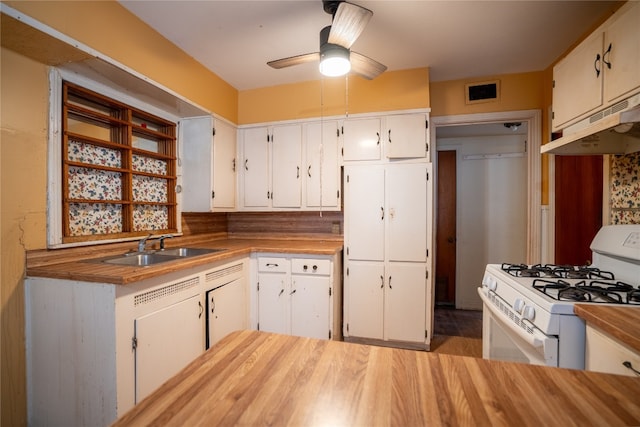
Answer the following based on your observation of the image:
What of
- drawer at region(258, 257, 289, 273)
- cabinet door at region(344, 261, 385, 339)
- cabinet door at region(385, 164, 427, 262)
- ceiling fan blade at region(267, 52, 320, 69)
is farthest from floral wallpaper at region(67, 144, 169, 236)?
cabinet door at region(385, 164, 427, 262)

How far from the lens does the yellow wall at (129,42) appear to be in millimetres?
1375

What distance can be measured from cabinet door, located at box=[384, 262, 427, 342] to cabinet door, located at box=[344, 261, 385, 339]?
0.06 m

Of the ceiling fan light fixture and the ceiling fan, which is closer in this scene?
the ceiling fan

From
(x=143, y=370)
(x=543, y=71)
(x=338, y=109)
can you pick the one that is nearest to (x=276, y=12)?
(x=338, y=109)

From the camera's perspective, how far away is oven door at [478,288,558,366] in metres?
1.03

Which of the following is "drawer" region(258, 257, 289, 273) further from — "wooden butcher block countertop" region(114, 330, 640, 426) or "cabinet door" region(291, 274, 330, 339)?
"wooden butcher block countertop" region(114, 330, 640, 426)

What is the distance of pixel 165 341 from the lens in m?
1.58

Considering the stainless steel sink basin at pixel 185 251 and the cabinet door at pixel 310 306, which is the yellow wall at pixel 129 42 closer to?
the stainless steel sink basin at pixel 185 251

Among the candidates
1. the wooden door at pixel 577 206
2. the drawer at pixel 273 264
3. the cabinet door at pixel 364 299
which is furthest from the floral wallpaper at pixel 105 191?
the wooden door at pixel 577 206

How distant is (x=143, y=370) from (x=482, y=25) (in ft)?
9.91

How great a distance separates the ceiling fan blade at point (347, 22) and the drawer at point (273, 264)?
1689mm

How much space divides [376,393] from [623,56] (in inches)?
72.1

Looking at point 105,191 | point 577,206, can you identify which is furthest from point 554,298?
point 105,191

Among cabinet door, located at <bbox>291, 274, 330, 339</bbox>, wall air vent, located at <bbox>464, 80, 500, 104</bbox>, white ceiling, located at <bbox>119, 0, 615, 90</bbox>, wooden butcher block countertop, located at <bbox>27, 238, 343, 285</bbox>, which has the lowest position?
cabinet door, located at <bbox>291, 274, 330, 339</bbox>
